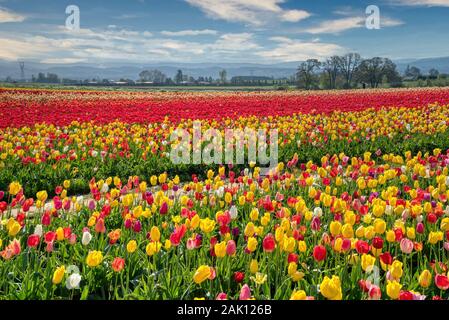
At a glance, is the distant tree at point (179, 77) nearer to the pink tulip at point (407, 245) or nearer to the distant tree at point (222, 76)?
the distant tree at point (222, 76)

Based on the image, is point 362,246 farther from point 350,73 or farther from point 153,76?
point 153,76

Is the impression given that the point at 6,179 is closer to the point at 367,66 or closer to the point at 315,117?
the point at 315,117

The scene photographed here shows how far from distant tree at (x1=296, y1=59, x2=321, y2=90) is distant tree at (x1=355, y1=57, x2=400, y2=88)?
14.4 metres

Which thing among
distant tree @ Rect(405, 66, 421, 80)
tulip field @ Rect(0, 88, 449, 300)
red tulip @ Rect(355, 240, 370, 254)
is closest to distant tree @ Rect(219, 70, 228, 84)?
distant tree @ Rect(405, 66, 421, 80)

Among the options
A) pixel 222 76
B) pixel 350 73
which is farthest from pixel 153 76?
pixel 350 73

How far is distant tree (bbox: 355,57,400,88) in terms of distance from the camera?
46.4m

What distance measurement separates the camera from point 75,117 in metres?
14.9

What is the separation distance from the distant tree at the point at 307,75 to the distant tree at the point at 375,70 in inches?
566

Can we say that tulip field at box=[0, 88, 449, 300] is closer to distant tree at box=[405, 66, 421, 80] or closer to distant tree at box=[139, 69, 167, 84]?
distant tree at box=[405, 66, 421, 80]

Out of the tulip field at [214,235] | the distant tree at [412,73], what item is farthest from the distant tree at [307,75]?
the tulip field at [214,235]

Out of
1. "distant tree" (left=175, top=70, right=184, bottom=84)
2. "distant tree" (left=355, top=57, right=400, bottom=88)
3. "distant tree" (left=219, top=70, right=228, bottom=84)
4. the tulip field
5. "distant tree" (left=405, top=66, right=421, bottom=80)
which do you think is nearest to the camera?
the tulip field

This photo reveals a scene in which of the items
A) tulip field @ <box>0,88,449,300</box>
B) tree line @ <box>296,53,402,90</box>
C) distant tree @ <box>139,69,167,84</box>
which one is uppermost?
distant tree @ <box>139,69,167,84</box>

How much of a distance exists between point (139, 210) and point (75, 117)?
11.5 metres

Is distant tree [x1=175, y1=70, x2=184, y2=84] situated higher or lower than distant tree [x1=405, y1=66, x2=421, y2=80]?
higher
